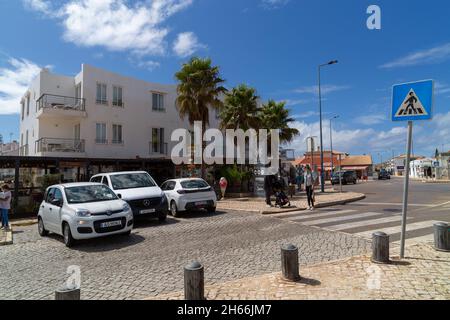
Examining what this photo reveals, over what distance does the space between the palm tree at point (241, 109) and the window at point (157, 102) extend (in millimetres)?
6502

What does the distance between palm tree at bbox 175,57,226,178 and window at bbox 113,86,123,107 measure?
6.04 meters

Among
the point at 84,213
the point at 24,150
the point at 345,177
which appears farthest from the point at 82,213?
the point at 345,177

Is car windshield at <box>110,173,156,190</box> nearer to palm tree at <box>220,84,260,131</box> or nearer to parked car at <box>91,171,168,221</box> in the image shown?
parked car at <box>91,171,168,221</box>

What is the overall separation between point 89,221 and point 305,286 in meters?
5.70

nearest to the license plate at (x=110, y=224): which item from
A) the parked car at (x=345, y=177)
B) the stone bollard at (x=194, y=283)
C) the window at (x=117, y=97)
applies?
the stone bollard at (x=194, y=283)

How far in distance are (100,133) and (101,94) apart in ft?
9.85

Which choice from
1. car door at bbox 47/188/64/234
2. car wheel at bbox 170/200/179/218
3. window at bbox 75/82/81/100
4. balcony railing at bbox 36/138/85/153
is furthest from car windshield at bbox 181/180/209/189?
window at bbox 75/82/81/100

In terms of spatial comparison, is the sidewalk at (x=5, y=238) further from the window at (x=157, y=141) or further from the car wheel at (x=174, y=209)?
the window at (x=157, y=141)

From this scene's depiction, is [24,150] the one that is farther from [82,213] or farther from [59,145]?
[82,213]

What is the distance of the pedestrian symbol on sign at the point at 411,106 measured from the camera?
5.52 metres

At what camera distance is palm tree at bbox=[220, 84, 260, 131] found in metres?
23.3

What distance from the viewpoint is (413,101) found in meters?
5.61
